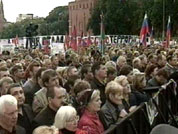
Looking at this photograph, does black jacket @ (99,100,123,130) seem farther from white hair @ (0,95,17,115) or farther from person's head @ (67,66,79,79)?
person's head @ (67,66,79,79)

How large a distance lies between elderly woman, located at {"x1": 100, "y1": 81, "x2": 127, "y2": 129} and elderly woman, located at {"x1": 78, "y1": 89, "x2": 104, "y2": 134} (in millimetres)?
323

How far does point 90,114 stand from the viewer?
573 cm

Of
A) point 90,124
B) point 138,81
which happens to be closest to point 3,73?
point 138,81

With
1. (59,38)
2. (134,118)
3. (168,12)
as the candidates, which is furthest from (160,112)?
(168,12)

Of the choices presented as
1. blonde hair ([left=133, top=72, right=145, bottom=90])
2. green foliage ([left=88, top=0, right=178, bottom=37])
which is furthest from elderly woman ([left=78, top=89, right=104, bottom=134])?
green foliage ([left=88, top=0, right=178, bottom=37])

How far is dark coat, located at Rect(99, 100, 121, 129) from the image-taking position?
238 inches

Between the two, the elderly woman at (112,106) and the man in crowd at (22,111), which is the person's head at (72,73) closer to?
the elderly woman at (112,106)

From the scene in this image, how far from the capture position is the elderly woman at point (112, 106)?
614cm

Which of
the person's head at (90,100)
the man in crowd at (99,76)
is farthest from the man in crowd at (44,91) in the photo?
the man in crowd at (99,76)

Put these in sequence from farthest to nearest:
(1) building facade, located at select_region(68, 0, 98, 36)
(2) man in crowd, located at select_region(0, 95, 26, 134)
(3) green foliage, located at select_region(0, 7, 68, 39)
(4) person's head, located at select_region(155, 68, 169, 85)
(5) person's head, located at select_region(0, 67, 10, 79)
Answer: (3) green foliage, located at select_region(0, 7, 68, 39) → (1) building facade, located at select_region(68, 0, 98, 36) → (4) person's head, located at select_region(155, 68, 169, 85) → (5) person's head, located at select_region(0, 67, 10, 79) → (2) man in crowd, located at select_region(0, 95, 26, 134)

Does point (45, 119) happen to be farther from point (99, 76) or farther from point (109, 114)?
point (99, 76)

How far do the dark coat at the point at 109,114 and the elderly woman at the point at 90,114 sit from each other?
216mm

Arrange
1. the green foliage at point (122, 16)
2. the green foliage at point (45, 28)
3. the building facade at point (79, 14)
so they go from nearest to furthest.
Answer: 1. the green foliage at point (122, 16)
2. the building facade at point (79, 14)
3. the green foliage at point (45, 28)

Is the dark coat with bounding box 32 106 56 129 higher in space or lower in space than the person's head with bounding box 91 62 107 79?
lower
